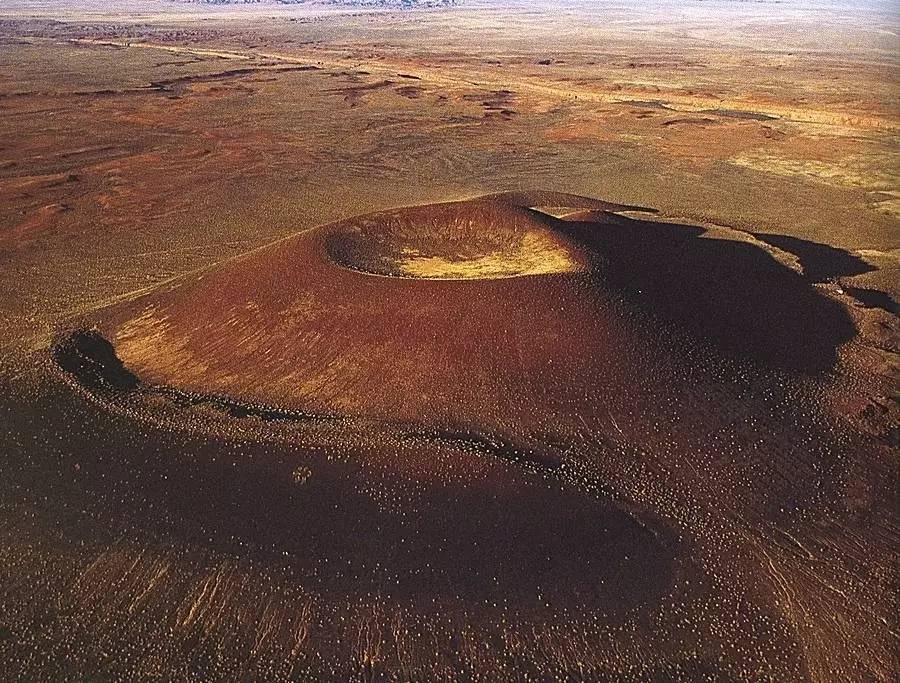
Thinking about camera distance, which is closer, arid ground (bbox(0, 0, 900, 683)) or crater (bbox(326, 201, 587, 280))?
arid ground (bbox(0, 0, 900, 683))

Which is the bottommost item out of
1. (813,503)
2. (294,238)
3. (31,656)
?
(31,656)

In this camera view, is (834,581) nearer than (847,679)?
No

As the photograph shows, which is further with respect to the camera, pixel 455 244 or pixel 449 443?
pixel 455 244

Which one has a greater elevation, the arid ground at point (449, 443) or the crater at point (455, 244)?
the crater at point (455, 244)

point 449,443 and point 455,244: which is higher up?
point 455,244

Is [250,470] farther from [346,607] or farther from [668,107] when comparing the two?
[668,107]

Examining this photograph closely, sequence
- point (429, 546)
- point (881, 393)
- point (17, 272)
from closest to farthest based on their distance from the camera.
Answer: point (429, 546) < point (881, 393) < point (17, 272)

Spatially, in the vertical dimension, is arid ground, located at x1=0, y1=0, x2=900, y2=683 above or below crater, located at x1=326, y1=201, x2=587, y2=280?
below

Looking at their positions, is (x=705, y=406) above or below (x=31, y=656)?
above

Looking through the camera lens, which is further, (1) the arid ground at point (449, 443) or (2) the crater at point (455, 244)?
(2) the crater at point (455, 244)

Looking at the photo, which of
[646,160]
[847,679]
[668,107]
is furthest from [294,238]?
[668,107]

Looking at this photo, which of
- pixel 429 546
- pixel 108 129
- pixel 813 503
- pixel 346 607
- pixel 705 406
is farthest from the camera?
pixel 108 129
